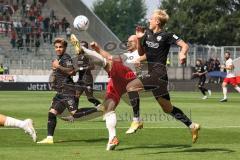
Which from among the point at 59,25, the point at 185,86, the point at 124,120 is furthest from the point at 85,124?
the point at 59,25

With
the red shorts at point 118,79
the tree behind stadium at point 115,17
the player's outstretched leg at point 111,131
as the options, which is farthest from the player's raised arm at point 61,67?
the tree behind stadium at point 115,17

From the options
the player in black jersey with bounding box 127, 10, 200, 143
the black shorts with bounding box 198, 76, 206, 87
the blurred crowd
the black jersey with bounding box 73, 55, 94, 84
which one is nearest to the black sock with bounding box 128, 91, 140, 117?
the player in black jersey with bounding box 127, 10, 200, 143

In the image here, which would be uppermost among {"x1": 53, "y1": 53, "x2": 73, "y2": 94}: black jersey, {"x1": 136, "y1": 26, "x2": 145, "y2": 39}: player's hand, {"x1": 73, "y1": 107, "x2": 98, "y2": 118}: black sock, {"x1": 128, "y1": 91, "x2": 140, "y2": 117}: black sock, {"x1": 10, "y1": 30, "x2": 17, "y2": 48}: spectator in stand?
{"x1": 10, "y1": 30, "x2": 17, "y2": 48}: spectator in stand

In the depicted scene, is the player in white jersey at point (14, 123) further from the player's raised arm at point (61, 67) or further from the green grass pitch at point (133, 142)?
the player's raised arm at point (61, 67)

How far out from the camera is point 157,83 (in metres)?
13.2

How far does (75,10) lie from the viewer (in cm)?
6612

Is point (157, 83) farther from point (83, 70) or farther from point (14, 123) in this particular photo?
point (83, 70)

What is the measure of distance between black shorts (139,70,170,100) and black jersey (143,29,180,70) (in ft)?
0.71

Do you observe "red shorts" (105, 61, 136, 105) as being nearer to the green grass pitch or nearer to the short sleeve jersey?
the short sleeve jersey

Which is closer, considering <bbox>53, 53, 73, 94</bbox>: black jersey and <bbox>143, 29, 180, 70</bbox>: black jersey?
<bbox>143, 29, 180, 70</bbox>: black jersey

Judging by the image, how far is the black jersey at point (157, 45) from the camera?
13.3 m

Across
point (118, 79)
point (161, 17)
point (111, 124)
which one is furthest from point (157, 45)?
point (111, 124)

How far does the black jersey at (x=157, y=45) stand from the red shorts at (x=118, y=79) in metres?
0.51

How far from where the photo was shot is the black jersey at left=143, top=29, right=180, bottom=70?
13.3 m
